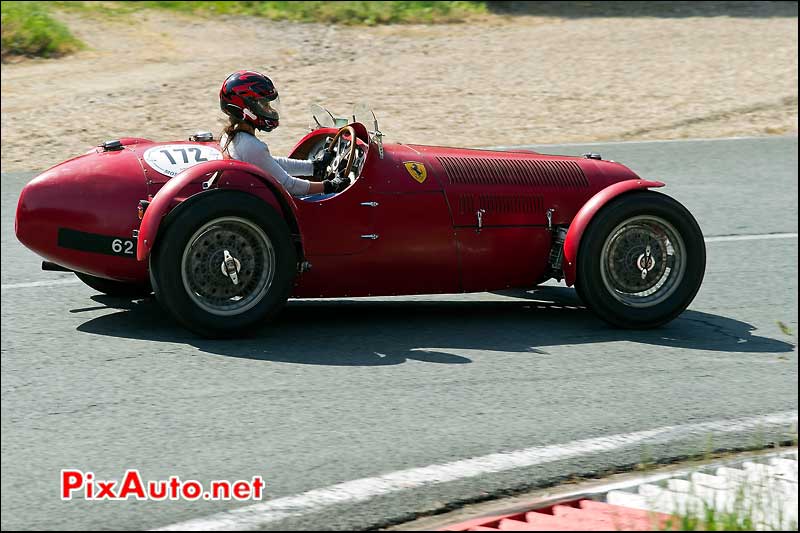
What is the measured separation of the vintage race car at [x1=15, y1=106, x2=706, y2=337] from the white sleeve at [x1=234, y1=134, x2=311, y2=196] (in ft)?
0.44

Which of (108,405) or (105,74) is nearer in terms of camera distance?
(108,405)

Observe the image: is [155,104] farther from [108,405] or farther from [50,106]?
[108,405]

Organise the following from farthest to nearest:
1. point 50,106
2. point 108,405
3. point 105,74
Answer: point 105,74 → point 50,106 → point 108,405

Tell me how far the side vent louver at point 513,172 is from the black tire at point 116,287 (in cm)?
202

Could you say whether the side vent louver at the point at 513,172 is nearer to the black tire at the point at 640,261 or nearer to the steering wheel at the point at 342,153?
the black tire at the point at 640,261

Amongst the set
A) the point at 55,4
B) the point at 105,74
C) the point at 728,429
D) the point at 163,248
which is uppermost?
the point at 55,4

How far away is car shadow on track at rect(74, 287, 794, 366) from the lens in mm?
6621

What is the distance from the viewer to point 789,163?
13203 millimetres

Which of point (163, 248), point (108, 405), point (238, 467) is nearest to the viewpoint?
point (238, 467)

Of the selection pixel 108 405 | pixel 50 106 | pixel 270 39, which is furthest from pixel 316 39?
pixel 108 405

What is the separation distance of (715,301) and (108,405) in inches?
168

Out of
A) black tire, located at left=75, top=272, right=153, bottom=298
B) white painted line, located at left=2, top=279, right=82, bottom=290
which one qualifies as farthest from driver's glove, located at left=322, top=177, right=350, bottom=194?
white painted line, located at left=2, top=279, right=82, bottom=290

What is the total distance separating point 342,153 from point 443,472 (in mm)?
2885

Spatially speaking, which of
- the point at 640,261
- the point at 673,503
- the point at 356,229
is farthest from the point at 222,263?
the point at 673,503
